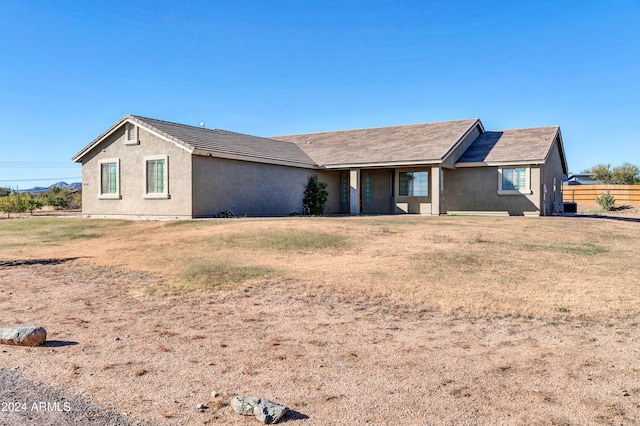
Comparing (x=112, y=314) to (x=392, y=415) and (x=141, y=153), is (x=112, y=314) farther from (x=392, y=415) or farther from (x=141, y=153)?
(x=141, y=153)

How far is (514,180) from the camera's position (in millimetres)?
25906

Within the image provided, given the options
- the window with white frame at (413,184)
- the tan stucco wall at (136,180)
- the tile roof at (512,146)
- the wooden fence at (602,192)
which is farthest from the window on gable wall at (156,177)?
the wooden fence at (602,192)

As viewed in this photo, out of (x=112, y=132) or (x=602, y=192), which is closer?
(x=112, y=132)

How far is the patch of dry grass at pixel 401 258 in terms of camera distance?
27.5ft

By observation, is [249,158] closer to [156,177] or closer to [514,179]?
[156,177]

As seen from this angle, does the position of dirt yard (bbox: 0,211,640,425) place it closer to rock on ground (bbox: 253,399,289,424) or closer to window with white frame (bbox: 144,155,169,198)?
rock on ground (bbox: 253,399,289,424)

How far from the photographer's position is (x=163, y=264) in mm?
11516

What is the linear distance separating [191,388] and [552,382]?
11.6 ft

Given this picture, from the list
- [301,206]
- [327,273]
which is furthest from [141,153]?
[327,273]

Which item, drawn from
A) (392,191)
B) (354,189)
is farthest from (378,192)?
(354,189)

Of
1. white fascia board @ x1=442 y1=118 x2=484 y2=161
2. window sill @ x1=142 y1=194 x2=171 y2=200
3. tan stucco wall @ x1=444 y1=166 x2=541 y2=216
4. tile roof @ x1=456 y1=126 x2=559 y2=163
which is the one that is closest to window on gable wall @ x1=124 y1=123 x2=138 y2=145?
window sill @ x1=142 y1=194 x2=171 y2=200

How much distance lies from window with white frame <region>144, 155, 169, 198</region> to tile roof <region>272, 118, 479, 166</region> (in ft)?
32.4

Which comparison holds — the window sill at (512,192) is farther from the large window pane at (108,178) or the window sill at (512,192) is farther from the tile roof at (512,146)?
the large window pane at (108,178)

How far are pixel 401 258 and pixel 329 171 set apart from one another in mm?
18708
